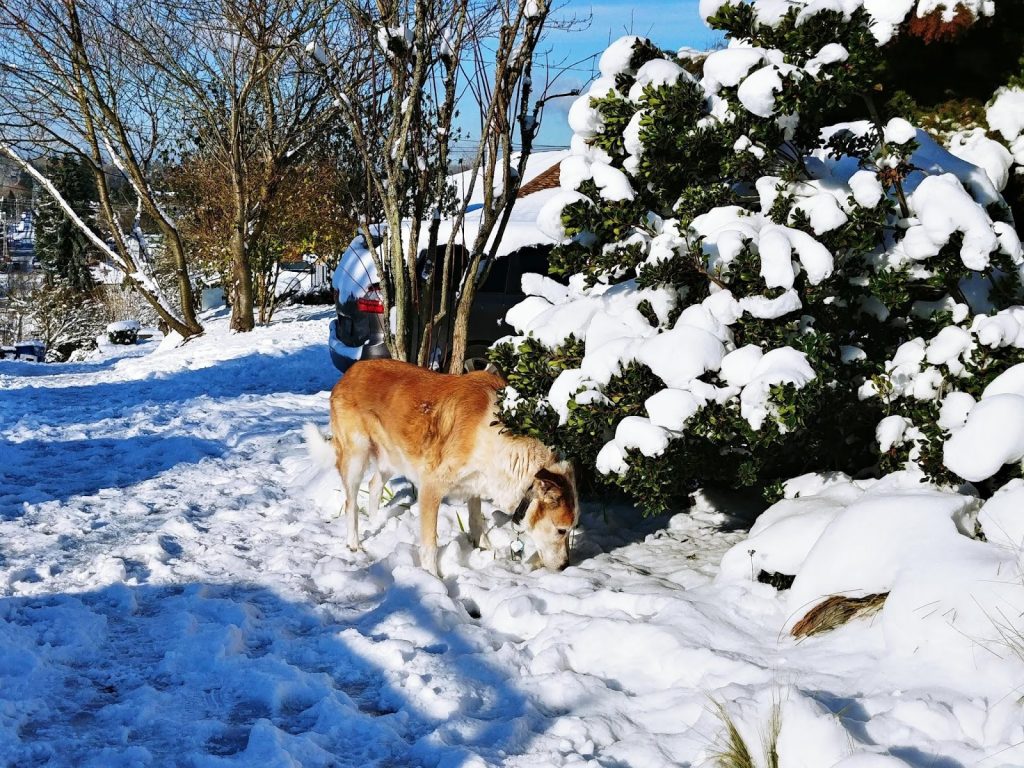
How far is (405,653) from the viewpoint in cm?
420

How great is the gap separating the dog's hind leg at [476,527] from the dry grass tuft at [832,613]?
97.2 inches

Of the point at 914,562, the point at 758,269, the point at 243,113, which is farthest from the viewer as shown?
the point at 243,113

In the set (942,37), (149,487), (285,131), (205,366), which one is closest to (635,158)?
(942,37)

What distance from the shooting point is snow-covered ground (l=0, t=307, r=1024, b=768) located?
10.6 ft

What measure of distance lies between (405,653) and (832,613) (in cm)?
202

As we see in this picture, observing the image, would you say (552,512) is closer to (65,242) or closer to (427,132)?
(427,132)

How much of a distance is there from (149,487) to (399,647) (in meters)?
4.10

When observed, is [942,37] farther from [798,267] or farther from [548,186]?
[548,186]

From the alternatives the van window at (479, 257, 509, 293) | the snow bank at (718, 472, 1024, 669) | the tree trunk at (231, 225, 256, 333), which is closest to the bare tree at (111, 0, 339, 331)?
the tree trunk at (231, 225, 256, 333)

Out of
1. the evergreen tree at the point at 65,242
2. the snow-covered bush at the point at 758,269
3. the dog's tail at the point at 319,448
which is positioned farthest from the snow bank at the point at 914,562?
the evergreen tree at the point at 65,242

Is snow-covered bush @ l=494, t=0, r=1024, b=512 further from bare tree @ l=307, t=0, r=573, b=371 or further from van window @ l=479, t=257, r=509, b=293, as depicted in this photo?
van window @ l=479, t=257, r=509, b=293

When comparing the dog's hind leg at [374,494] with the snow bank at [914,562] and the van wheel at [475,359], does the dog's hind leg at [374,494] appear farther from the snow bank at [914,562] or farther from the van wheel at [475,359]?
the snow bank at [914,562]

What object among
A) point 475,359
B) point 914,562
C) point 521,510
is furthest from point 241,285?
point 914,562

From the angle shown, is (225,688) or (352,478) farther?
(352,478)
